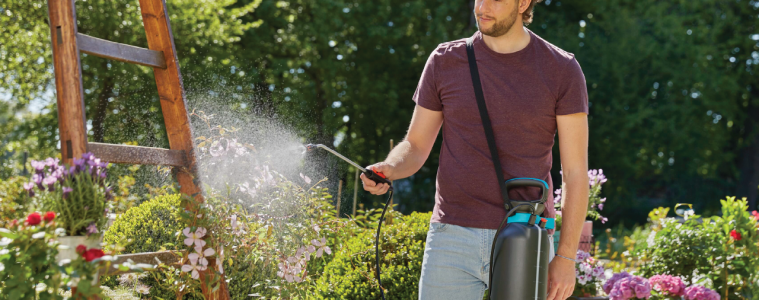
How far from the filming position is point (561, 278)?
1758 mm

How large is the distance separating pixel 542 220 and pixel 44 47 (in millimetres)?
7930

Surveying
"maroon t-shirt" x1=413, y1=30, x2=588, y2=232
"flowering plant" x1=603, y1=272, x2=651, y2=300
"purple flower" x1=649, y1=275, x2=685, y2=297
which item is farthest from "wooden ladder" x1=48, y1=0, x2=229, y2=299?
"purple flower" x1=649, y1=275, x2=685, y2=297

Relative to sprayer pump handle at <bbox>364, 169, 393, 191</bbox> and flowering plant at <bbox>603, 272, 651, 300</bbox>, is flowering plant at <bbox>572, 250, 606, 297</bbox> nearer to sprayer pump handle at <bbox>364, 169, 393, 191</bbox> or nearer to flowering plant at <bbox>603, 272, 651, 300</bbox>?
flowering plant at <bbox>603, 272, 651, 300</bbox>

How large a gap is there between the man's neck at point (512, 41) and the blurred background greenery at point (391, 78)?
4955mm

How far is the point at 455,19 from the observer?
478 inches

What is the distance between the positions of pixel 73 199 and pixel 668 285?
3029mm

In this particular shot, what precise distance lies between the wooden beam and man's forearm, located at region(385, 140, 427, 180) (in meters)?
0.84

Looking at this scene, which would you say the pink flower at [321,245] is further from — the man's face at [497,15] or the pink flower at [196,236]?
the man's face at [497,15]

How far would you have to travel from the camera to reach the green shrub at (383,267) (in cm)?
283

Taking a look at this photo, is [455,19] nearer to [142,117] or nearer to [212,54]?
[212,54]

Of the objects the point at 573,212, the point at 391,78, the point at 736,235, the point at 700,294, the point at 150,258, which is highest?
the point at 391,78

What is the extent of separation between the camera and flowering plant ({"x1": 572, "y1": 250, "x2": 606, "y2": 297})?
3.59 m

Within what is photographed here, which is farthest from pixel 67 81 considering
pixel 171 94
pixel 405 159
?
pixel 405 159

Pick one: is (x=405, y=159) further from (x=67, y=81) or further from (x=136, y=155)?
(x=67, y=81)
